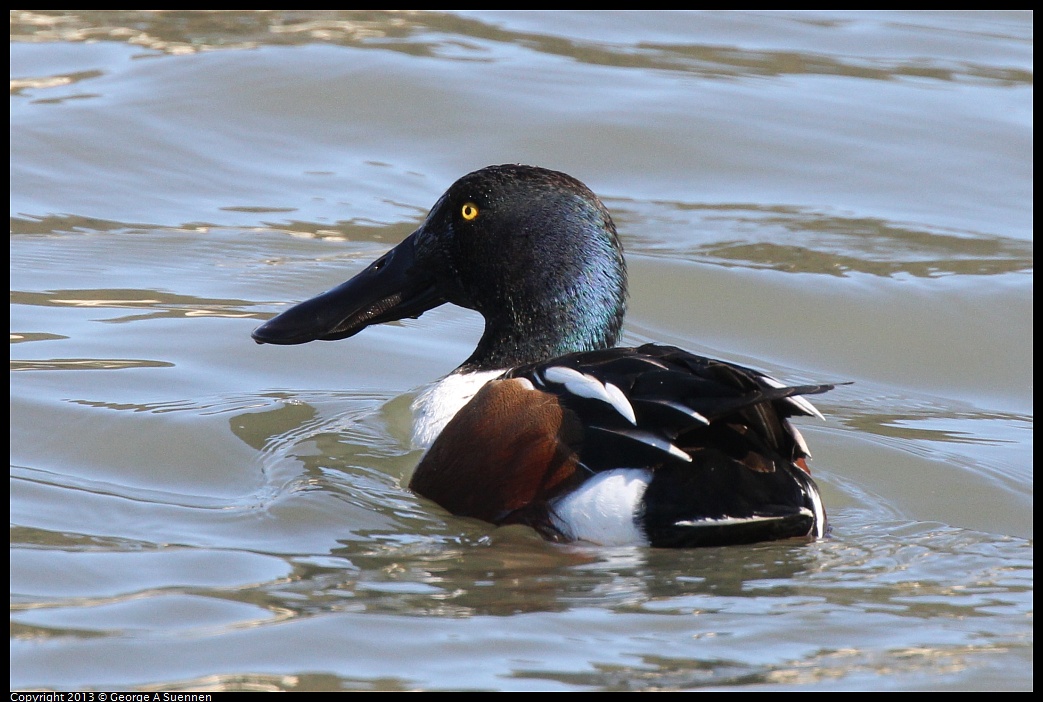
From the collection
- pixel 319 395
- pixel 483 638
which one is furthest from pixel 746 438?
pixel 319 395

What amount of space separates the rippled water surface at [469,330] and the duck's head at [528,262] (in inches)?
22.0

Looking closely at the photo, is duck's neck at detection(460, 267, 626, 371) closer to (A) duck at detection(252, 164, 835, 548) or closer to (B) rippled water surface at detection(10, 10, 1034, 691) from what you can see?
(A) duck at detection(252, 164, 835, 548)

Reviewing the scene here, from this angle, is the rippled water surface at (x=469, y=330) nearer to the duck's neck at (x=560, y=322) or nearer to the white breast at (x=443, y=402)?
the white breast at (x=443, y=402)

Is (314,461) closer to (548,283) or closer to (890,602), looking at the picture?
(548,283)

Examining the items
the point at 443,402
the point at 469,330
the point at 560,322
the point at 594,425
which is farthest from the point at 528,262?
the point at 469,330

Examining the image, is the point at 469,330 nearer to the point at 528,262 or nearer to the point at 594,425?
the point at 528,262

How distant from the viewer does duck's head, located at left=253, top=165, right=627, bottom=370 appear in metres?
5.22

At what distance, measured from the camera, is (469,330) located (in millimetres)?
6969

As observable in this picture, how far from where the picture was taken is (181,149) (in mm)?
9133

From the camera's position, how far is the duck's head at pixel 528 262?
5219 millimetres

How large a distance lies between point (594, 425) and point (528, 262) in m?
1.14

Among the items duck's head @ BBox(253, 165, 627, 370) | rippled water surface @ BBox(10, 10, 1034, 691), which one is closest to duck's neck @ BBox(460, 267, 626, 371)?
duck's head @ BBox(253, 165, 627, 370)

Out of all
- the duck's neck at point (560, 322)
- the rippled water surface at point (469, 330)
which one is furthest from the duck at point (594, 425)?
the rippled water surface at point (469, 330)

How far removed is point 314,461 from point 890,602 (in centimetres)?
217
